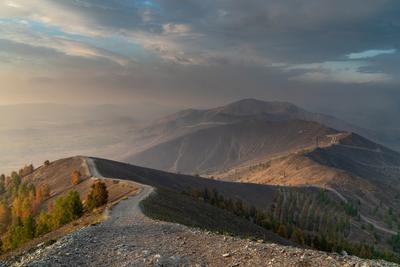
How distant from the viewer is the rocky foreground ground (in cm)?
3423

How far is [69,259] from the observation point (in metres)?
35.8

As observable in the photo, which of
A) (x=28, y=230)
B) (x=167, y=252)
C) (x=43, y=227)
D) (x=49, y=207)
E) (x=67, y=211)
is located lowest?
(x=49, y=207)

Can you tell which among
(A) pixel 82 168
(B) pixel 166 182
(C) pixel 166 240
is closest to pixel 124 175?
(A) pixel 82 168

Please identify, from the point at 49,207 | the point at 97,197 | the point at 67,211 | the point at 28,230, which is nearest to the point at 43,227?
the point at 28,230

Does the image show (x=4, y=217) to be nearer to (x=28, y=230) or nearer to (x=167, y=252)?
(x=28, y=230)

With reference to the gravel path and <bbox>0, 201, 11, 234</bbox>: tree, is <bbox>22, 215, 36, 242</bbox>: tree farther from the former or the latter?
<bbox>0, 201, 11, 234</bbox>: tree

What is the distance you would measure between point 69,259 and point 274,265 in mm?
17977

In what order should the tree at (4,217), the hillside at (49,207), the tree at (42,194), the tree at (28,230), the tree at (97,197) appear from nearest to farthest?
the hillside at (49,207) → the tree at (28,230) → the tree at (97,197) → the tree at (4,217) → the tree at (42,194)

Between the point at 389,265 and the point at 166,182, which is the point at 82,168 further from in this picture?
the point at 389,265

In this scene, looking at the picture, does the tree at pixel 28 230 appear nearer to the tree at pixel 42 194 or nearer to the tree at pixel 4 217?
the tree at pixel 42 194

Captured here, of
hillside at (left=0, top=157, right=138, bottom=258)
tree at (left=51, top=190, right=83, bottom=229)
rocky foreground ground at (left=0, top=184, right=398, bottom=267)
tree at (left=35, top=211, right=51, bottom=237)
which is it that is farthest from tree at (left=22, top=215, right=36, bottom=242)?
rocky foreground ground at (left=0, top=184, right=398, bottom=267)

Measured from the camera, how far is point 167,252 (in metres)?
38.4

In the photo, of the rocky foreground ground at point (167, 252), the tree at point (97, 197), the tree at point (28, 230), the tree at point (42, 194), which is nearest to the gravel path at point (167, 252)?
the rocky foreground ground at point (167, 252)

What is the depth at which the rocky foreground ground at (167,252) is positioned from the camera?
34228mm
